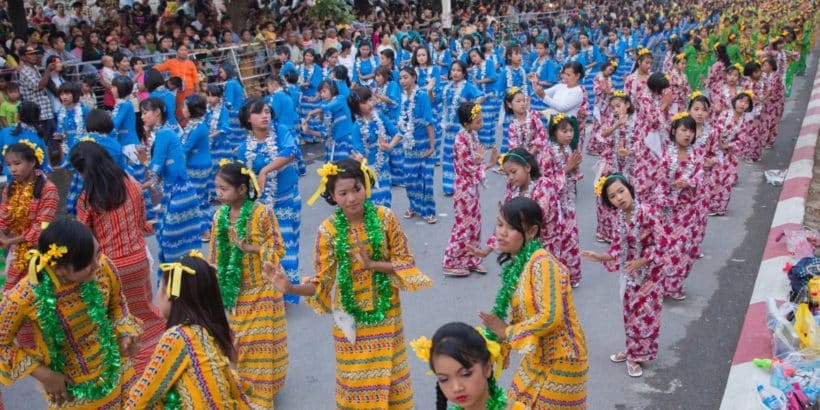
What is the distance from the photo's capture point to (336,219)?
4.32 metres

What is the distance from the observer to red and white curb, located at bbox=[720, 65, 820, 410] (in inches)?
200

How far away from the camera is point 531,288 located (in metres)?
3.78

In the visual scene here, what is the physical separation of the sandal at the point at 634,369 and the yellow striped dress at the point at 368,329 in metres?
2.03

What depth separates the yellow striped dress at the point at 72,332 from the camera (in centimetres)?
350

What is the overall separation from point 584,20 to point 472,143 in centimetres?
2154

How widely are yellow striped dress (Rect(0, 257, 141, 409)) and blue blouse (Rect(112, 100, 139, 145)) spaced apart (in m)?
5.40

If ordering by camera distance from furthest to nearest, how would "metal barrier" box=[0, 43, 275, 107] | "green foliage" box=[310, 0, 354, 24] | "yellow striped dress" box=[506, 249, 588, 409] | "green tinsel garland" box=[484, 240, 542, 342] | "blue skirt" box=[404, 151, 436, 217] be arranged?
"green foliage" box=[310, 0, 354, 24]
"metal barrier" box=[0, 43, 275, 107]
"blue skirt" box=[404, 151, 436, 217]
"green tinsel garland" box=[484, 240, 542, 342]
"yellow striped dress" box=[506, 249, 588, 409]

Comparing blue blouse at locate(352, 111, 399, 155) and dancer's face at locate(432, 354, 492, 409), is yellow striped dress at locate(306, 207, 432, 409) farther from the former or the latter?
blue blouse at locate(352, 111, 399, 155)

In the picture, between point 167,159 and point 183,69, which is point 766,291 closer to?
point 167,159

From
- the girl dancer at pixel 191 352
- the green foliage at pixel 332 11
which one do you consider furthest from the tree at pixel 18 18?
the girl dancer at pixel 191 352

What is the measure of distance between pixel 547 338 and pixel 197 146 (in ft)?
16.9

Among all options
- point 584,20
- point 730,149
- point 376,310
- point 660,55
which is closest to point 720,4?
point 584,20

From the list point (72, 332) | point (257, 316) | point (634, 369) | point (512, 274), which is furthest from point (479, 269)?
point (72, 332)

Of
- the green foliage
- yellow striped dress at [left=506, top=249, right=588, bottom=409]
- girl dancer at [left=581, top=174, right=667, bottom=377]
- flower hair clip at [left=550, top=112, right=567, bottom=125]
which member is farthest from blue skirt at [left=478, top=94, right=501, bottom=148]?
the green foliage
